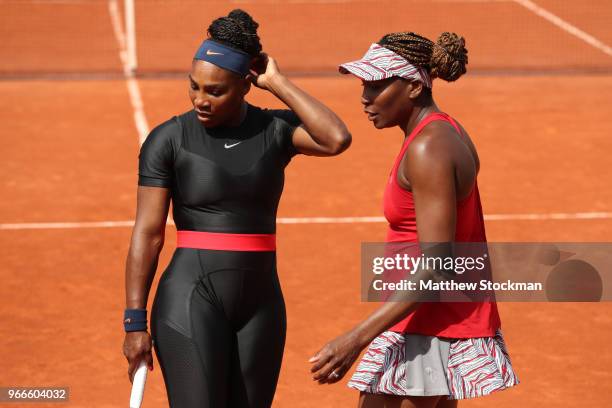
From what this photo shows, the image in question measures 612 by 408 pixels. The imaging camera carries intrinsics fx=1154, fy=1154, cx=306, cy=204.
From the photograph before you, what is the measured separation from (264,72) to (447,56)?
2.91 feet

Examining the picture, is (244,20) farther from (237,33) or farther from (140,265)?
(140,265)

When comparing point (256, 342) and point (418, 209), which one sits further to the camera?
point (256, 342)

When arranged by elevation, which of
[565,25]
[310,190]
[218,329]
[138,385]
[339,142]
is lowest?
[138,385]

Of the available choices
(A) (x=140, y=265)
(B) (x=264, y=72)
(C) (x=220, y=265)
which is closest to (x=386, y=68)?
(B) (x=264, y=72)

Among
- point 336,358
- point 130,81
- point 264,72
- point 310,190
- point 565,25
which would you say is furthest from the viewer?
point 565,25

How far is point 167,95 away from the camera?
17.0 meters

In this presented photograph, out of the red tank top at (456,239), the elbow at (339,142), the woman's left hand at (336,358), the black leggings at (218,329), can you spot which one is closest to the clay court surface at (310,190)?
the black leggings at (218,329)

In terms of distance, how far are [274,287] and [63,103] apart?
1177cm

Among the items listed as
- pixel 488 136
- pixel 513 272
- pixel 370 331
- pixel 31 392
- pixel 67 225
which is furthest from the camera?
pixel 488 136

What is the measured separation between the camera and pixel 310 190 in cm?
1275

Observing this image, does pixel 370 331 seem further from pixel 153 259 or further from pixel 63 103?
pixel 63 103

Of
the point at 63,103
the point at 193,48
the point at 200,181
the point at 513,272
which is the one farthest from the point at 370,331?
the point at 193,48

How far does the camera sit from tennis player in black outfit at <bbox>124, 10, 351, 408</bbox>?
512 cm

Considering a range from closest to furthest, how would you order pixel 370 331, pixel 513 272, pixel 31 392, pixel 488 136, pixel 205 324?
pixel 370 331 → pixel 205 324 → pixel 31 392 → pixel 513 272 → pixel 488 136
